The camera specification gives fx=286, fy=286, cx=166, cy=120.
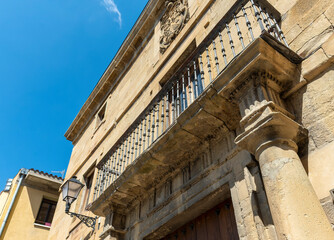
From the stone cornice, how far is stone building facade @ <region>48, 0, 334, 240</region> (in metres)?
2.70

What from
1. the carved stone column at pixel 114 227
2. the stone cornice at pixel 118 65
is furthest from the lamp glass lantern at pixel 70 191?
the stone cornice at pixel 118 65

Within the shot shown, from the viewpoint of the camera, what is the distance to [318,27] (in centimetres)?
303

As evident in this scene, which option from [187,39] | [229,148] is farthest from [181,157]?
[187,39]

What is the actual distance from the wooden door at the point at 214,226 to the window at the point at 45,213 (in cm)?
1171

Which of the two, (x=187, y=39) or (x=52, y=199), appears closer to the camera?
(x=187, y=39)

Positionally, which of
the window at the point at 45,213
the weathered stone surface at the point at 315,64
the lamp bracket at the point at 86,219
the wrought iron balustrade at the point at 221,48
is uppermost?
the window at the point at 45,213

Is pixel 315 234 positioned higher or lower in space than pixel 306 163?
lower

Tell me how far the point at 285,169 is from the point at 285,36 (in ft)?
6.33

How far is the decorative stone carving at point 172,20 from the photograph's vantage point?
21.8 feet

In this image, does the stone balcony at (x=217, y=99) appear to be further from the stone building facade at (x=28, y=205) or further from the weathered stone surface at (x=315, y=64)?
the stone building facade at (x=28, y=205)

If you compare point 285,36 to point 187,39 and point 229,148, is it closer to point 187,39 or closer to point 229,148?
point 229,148

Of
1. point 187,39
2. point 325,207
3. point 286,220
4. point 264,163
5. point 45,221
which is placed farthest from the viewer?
point 45,221

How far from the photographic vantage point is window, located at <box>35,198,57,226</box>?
1348 centimetres

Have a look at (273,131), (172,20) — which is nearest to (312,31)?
(273,131)
